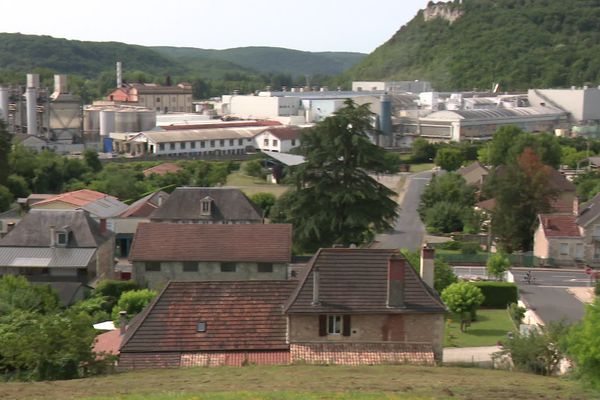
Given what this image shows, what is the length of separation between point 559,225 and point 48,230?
26333 millimetres

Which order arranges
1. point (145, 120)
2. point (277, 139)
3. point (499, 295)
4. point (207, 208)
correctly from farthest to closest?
point (145, 120) < point (277, 139) < point (207, 208) < point (499, 295)

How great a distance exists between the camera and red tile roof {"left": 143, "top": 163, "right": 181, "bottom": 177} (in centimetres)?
7844

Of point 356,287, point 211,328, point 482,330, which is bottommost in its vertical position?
point 482,330

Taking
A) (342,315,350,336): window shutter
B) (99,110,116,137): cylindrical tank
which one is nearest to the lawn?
(342,315,350,336): window shutter

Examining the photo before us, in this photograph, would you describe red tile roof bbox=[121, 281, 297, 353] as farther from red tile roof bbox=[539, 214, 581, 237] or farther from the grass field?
red tile roof bbox=[539, 214, 581, 237]

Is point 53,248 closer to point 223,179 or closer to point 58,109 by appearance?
point 223,179

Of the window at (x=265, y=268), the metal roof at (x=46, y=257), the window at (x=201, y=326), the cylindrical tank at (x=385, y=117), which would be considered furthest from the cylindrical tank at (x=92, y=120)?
the window at (x=201, y=326)

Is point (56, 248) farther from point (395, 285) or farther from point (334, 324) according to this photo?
point (395, 285)

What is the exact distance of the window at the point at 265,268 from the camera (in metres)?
39.3

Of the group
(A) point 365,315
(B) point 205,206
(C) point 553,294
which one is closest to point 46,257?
(B) point 205,206

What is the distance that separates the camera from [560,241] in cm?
4916

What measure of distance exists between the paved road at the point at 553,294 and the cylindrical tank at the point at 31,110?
2702 inches

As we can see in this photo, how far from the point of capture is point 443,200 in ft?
202

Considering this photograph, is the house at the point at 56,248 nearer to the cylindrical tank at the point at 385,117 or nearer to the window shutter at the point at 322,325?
the window shutter at the point at 322,325
